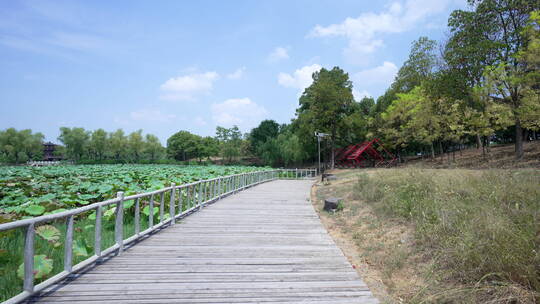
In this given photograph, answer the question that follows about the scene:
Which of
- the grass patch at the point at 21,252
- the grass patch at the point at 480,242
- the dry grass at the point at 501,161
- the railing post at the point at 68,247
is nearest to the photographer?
the grass patch at the point at 480,242

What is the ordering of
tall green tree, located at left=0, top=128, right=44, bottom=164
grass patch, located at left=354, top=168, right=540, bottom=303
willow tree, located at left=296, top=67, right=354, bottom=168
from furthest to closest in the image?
tall green tree, located at left=0, top=128, right=44, bottom=164, willow tree, located at left=296, top=67, right=354, bottom=168, grass patch, located at left=354, top=168, right=540, bottom=303

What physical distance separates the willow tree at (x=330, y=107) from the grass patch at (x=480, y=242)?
97.2 ft

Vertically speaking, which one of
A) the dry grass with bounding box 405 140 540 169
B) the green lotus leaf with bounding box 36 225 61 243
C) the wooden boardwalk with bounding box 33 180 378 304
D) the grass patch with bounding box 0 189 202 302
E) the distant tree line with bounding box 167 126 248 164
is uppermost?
the distant tree line with bounding box 167 126 248 164

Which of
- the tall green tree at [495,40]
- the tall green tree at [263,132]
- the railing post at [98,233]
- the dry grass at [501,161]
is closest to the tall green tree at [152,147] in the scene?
the tall green tree at [263,132]

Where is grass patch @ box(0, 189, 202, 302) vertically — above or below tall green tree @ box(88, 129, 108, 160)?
below

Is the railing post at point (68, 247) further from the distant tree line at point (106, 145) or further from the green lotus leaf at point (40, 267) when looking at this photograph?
the distant tree line at point (106, 145)

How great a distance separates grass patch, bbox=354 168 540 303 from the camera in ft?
10.1

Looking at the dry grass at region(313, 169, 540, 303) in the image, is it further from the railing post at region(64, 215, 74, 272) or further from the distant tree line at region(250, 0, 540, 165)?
the distant tree line at region(250, 0, 540, 165)

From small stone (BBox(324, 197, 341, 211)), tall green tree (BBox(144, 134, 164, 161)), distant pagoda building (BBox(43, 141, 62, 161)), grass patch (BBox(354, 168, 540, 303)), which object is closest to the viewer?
grass patch (BBox(354, 168, 540, 303))

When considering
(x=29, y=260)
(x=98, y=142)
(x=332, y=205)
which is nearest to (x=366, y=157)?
(x=332, y=205)

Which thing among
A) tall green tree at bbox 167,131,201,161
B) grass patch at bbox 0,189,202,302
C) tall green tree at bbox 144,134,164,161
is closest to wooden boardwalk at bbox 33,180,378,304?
grass patch at bbox 0,189,202,302

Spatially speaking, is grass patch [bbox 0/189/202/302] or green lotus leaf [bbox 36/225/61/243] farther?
green lotus leaf [bbox 36/225/61/243]

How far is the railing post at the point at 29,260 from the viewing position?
3.16 metres

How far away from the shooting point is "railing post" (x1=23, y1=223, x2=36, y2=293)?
3160 millimetres
